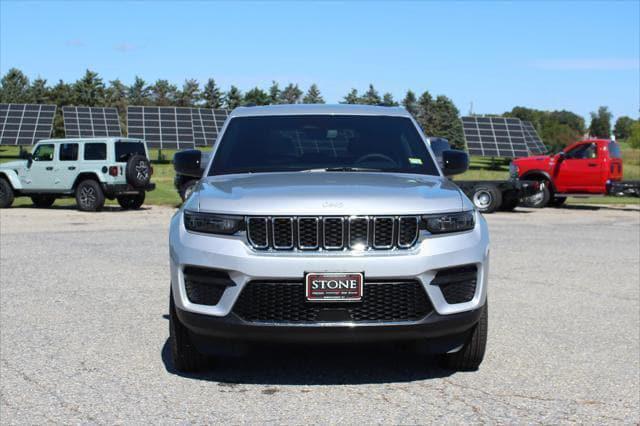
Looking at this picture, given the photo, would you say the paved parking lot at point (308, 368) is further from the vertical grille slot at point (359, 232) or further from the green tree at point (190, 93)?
the green tree at point (190, 93)

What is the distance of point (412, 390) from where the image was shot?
15.8 ft

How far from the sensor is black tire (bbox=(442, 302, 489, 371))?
506cm

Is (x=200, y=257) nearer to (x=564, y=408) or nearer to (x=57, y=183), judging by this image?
→ (x=564, y=408)

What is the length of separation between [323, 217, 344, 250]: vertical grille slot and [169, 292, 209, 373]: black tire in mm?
1117

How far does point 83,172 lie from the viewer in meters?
20.9

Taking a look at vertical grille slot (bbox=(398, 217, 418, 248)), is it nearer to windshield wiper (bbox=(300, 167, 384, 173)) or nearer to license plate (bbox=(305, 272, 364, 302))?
license plate (bbox=(305, 272, 364, 302))

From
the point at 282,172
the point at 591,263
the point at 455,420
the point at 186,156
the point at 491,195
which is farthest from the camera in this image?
the point at 491,195

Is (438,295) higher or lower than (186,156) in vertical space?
lower

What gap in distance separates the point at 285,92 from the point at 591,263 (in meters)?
139

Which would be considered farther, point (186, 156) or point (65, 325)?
point (65, 325)

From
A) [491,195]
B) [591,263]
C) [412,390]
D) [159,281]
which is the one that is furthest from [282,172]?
[491,195]

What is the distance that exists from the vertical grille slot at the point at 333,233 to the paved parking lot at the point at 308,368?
0.88 metres

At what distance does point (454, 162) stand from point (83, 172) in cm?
1642

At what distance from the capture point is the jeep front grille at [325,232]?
4.51 metres
